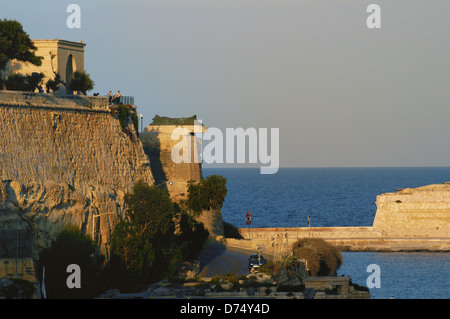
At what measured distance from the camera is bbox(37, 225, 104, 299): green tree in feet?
135

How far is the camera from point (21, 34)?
2056 inches

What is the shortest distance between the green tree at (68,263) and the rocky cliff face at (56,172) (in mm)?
641

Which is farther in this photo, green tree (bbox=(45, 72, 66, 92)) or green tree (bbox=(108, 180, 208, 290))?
green tree (bbox=(45, 72, 66, 92))

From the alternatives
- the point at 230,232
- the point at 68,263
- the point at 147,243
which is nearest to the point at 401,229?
the point at 230,232

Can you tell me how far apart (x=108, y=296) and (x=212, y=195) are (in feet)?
70.7

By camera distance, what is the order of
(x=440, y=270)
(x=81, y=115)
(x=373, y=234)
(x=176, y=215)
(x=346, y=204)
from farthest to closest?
(x=346, y=204) < (x=373, y=234) < (x=440, y=270) < (x=176, y=215) < (x=81, y=115)

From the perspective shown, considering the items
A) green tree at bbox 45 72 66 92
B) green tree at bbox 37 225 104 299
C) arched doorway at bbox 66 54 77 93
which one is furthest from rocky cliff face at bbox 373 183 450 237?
green tree at bbox 37 225 104 299

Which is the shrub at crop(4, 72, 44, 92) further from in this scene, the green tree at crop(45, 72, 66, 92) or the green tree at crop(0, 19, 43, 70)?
the green tree at crop(0, 19, 43, 70)

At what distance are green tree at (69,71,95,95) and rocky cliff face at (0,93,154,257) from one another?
2822 mm

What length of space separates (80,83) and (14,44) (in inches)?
228

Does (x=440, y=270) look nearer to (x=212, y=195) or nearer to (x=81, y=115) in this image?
(x=212, y=195)

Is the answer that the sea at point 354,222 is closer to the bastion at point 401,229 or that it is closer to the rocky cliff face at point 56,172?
the bastion at point 401,229

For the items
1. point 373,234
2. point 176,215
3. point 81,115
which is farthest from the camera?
point 373,234
